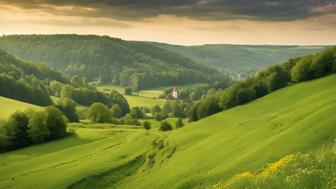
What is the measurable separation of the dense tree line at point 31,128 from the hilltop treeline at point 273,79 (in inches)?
1582

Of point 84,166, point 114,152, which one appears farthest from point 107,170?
point 114,152

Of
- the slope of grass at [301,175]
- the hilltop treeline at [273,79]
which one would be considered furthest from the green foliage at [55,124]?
the slope of grass at [301,175]

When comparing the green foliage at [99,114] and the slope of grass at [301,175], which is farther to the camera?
the green foliage at [99,114]

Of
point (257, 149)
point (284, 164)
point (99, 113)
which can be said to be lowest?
point (99, 113)

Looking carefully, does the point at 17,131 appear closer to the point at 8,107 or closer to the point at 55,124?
the point at 55,124

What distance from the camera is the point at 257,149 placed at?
5134cm

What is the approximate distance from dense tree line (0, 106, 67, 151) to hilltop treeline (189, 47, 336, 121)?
40.2 m

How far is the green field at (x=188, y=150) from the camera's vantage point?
4875 cm

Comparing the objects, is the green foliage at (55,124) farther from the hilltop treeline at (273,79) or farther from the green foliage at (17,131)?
the hilltop treeline at (273,79)

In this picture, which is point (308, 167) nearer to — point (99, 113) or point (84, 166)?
point (84, 166)

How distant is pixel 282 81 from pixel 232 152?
65.2 meters

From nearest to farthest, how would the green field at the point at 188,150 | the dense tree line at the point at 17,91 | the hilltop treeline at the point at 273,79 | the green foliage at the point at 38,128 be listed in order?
1. the green field at the point at 188,150
2. the green foliage at the point at 38,128
3. the hilltop treeline at the point at 273,79
4. the dense tree line at the point at 17,91

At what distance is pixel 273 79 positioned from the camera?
385 feet

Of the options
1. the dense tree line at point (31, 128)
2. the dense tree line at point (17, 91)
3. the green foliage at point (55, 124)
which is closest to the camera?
the dense tree line at point (31, 128)
